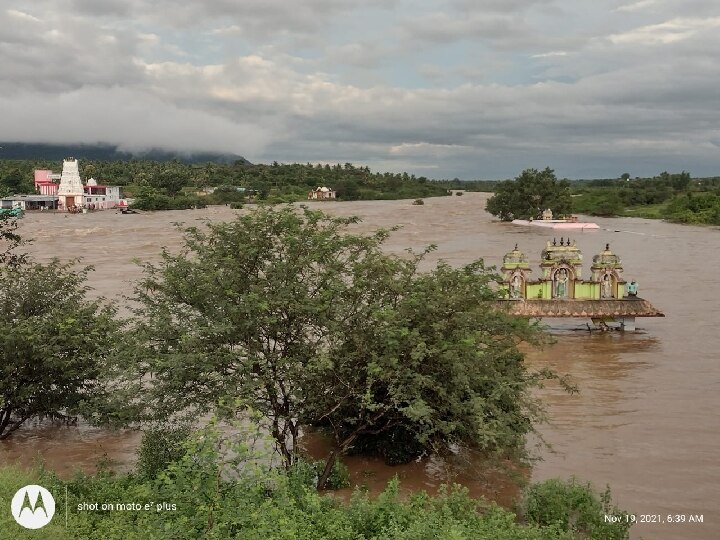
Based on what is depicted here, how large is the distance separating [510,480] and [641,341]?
13010 mm

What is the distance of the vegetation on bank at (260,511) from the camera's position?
25.9 ft

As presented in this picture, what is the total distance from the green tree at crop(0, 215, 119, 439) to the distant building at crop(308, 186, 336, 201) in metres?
103

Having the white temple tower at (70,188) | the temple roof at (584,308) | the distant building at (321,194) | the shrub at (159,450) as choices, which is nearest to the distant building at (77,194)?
the white temple tower at (70,188)

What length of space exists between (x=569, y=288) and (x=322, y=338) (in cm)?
1446

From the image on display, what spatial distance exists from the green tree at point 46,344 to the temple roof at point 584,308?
13862 millimetres

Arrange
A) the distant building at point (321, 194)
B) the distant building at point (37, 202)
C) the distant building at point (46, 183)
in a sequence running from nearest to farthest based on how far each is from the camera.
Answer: the distant building at point (37, 202) < the distant building at point (46, 183) < the distant building at point (321, 194)

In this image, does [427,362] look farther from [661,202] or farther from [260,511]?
[661,202]

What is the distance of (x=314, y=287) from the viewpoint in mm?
11156

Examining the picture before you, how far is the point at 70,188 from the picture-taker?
101m

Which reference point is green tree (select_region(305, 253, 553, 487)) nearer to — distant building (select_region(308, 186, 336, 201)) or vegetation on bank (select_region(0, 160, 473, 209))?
vegetation on bank (select_region(0, 160, 473, 209))

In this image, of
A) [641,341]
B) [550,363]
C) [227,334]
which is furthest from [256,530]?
[641,341]

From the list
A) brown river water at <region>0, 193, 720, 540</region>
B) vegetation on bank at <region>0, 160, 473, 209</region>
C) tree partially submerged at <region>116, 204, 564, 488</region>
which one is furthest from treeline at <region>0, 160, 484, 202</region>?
tree partially submerged at <region>116, 204, 564, 488</region>

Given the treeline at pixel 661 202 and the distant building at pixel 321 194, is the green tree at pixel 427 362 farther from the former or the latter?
the distant building at pixel 321 194

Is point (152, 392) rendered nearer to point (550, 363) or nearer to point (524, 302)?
point (550, 363)
